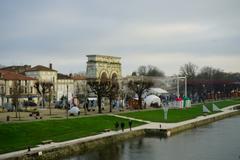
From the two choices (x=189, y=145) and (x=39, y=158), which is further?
(x=189, y=145)

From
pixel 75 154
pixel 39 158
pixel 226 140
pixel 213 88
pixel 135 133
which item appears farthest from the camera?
pixel 213 88

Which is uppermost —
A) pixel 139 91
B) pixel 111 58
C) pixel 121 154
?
pixel 111 58

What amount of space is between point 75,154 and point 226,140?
58.7ft

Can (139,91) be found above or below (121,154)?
above

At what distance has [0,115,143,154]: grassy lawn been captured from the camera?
A: 3884 cm

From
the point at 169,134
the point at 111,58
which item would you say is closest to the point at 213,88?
the point at 111,58

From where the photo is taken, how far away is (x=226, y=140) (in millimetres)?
47719

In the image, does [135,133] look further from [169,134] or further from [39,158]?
[39,158]

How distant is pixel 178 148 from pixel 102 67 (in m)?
73.3

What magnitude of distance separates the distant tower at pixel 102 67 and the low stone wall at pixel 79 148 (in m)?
63.2

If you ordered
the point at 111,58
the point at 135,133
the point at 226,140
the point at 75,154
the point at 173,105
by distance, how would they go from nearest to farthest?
the point at 75,154, the point at 226,140, the point at 135,133, the point at 173,105, the point at 111,58

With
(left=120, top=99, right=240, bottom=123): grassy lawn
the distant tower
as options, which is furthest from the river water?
the distant tower

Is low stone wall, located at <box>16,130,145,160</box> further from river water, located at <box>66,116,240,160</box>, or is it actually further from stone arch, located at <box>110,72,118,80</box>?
stone arch, located at <box>110,72,118,80</box>

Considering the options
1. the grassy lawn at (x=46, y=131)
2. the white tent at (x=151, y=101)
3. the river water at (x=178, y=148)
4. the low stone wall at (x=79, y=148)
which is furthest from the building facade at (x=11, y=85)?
the river water at (x=178, y=148)
